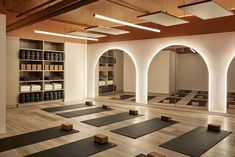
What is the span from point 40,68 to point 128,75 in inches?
196

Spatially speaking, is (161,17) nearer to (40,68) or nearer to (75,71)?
(40,68)

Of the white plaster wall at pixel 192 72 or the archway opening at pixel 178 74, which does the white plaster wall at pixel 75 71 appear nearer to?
the archway opening at pixel 178 74

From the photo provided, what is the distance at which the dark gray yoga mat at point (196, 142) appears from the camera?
12.1 feet

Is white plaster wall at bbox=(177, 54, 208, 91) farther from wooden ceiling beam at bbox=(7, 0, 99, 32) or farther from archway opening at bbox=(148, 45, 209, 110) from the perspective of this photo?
wooden ceiling beam at bbox=(7, 0, 99, 32)

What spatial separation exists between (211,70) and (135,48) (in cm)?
292

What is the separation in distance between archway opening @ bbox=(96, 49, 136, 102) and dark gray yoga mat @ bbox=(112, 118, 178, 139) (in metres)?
4.76

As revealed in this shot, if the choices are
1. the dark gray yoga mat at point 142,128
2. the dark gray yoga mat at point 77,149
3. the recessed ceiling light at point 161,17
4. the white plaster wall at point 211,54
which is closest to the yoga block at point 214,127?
the dark gray yoga mat at point 142,128

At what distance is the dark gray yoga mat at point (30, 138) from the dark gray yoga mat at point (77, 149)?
23.9 inches

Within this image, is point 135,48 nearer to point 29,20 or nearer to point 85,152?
point 29,20

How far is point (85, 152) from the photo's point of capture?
3541 mm

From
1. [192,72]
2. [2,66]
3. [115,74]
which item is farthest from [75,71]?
[192,72]

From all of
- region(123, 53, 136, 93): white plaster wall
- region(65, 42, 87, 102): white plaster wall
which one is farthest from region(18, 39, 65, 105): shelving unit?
region(123, 53, 136, 93): white plaster wall

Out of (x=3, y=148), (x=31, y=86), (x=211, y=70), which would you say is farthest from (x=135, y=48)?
(x=3, y=148)

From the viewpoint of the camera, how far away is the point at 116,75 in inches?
445
